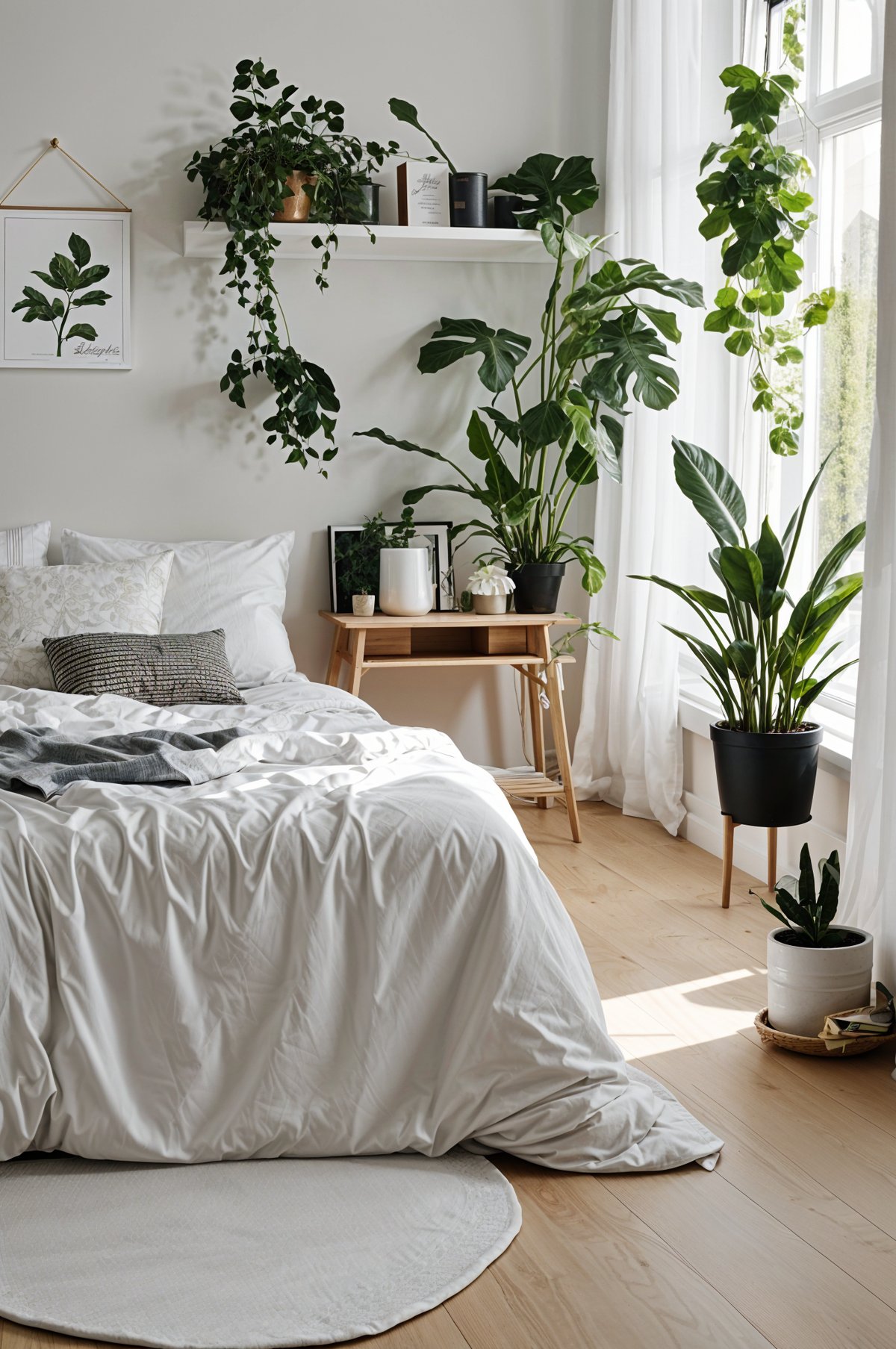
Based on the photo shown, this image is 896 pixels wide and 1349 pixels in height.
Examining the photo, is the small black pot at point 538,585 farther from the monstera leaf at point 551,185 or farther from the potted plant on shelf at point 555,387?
the monstera leaf at point 551,185

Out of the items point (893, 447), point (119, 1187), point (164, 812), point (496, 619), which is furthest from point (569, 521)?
point (119, 1187)

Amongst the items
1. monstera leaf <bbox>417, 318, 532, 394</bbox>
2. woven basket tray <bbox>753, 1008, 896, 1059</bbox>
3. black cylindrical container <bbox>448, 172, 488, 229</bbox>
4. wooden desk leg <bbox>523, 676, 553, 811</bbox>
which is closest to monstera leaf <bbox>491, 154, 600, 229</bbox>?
black cylindrical container <bbox>448, 172, 488, 229</bbox>

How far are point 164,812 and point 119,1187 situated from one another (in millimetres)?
610

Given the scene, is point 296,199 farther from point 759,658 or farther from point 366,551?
point 759,658

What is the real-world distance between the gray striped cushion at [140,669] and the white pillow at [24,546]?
699 mm

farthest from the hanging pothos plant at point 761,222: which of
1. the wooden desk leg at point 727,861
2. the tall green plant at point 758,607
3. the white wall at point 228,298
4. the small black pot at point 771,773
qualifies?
the white wall at point 228,298

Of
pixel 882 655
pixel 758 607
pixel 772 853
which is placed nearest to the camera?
pixel 882 655

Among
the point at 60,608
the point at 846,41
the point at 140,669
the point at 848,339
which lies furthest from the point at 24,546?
the point at 846,41

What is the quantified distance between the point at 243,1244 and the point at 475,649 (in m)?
2.75

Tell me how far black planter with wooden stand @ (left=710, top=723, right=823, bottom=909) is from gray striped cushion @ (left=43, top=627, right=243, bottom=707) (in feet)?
4.31

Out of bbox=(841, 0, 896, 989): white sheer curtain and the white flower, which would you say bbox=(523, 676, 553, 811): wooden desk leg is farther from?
bbox=(841, 0, 896, 989): white sheer curtain

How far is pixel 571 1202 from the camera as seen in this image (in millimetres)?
2109

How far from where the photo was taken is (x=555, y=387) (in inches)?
174

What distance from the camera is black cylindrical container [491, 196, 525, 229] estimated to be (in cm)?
450
